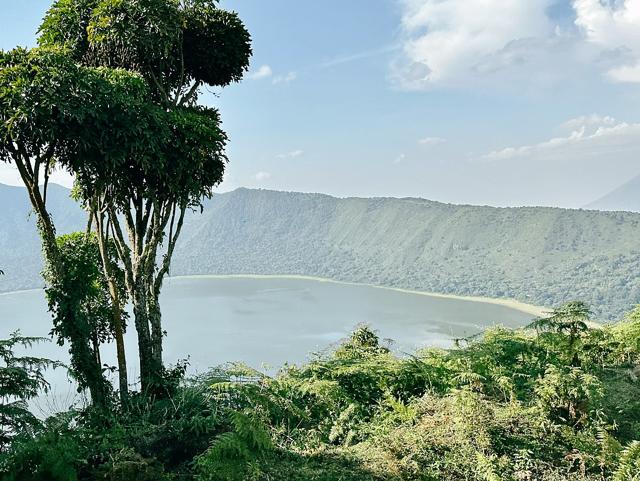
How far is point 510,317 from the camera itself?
7888 centimetres

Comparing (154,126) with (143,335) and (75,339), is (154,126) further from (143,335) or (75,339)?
(143,335)

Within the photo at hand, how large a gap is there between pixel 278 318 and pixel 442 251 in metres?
74.1

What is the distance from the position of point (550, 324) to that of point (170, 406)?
316 cm

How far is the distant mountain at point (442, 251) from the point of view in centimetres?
10094

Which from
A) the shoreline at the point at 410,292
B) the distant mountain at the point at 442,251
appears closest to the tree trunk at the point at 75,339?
the shoreline at the point at 410,292

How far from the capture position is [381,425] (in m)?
3.30

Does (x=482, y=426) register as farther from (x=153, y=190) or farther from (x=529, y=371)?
(x=153, y=190)

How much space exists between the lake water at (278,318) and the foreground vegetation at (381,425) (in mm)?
35469

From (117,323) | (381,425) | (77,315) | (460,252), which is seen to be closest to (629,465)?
(381,425)

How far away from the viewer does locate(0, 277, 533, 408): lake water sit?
184ft

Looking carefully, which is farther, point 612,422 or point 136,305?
point 136,305

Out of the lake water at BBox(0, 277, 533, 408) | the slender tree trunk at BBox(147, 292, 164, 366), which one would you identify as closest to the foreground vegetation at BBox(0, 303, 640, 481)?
the slender tree trunk at BBox(147, 292, 164, 366)

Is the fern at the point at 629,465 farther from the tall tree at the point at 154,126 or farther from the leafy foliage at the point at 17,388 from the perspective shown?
the tall tree at the point at 154,126

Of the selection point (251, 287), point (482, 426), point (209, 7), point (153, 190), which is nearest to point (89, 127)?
point (153, 190)
